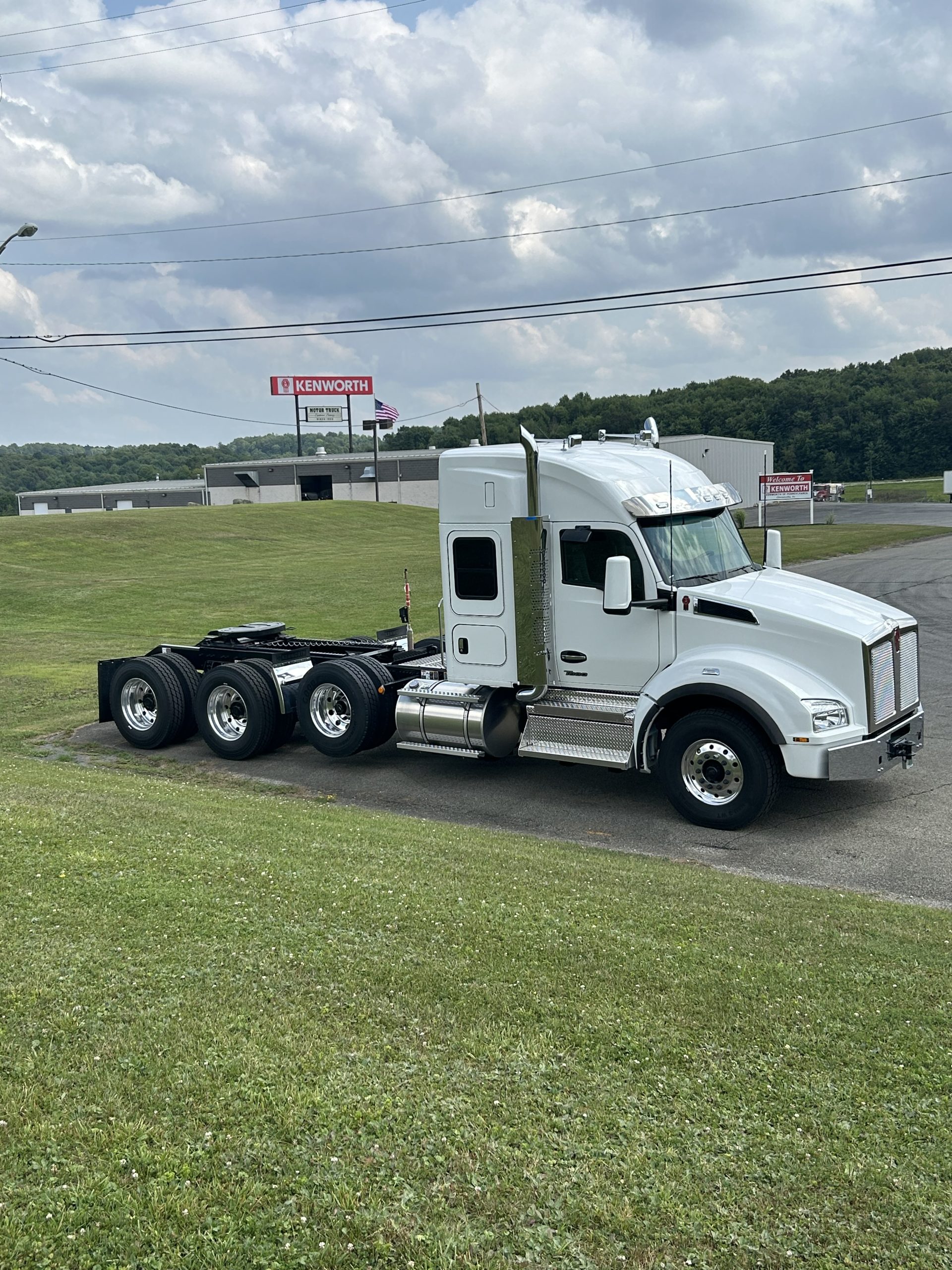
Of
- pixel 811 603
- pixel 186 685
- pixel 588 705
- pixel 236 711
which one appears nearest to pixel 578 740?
pixel 588 705

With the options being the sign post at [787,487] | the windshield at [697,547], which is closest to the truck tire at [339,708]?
the windshield at [697,547]

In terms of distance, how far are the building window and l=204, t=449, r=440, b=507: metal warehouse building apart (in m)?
83.3

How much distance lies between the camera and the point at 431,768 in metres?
13.5

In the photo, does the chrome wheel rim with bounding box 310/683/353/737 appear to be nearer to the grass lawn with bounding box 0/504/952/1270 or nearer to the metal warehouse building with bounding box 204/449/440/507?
the grass lawn with bounding box 0/504/952/1270

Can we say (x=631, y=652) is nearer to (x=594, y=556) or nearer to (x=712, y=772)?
(x=594, y=556)

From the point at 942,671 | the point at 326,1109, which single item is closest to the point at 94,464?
the point at 942,671

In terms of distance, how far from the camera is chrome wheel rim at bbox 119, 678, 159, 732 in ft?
49.0

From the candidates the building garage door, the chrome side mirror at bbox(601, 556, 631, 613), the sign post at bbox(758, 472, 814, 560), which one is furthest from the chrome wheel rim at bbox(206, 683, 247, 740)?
the building garage door

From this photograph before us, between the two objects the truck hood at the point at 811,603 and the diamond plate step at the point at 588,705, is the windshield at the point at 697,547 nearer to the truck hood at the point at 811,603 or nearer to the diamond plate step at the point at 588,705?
the truck hood at the point at 811,603

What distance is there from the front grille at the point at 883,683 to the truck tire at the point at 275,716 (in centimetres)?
710

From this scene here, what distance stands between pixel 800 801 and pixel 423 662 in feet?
15.4

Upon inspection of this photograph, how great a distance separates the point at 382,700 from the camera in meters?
13.2

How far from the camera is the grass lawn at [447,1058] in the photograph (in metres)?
3.83

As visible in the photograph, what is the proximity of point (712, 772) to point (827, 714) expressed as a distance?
124cm
